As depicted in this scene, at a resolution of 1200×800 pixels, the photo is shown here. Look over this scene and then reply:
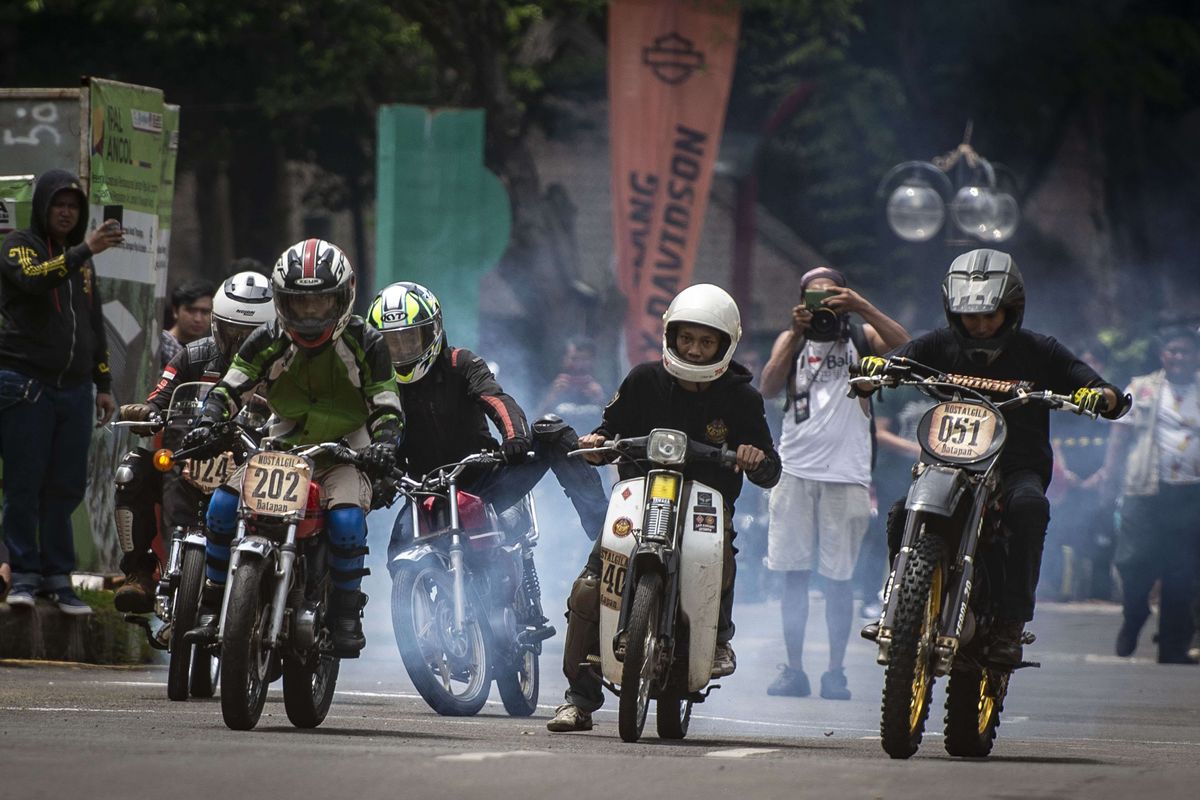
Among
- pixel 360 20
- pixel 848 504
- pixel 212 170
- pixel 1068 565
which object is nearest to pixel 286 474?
pixel 848 504

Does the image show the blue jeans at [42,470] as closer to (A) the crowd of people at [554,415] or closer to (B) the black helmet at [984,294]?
(A) the crowd of people at [554,415]

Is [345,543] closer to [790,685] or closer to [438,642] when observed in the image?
[438,642]

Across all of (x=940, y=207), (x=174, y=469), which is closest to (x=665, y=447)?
(x=174, y=469)

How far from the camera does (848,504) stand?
41.1 ft

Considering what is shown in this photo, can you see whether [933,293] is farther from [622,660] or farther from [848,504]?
[622,660]

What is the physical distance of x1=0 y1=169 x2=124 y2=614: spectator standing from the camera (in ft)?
39.1

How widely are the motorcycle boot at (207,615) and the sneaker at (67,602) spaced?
3.22 metres

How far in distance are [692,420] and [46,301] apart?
163 inches

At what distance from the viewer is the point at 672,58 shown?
2278 centimetres

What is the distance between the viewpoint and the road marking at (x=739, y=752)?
7.83m

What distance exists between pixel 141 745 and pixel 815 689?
587 cm

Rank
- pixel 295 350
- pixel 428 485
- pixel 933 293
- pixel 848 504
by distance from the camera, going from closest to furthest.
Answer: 1. pixel 295 350
2. pixel 428 485
3. pixel 848 504
4. pixel 933 293

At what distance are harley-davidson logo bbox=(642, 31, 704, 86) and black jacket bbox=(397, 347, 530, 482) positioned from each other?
12738 mm

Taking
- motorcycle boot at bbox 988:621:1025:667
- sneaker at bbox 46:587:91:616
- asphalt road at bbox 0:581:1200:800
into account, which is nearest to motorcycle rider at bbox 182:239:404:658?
asphalt road at bbox 0:581:1200:800
